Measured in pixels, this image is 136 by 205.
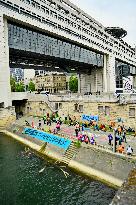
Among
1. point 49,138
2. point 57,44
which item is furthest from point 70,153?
point 57,44

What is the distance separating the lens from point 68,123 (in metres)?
49.0

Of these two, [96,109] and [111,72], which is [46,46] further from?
[111,72]

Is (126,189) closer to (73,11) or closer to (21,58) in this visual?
(21,58)

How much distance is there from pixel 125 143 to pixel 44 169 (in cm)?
1060

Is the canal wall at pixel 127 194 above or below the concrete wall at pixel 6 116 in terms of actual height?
below

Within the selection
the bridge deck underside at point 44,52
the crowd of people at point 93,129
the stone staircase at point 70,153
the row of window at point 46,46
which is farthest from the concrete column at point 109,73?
the stone staircase at point 70,153

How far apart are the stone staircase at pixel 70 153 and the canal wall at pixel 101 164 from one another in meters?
0.58

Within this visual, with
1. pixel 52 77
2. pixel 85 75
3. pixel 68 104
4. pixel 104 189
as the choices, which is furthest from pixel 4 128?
pixel 52 77

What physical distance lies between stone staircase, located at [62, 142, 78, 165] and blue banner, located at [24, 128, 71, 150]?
27.8 inches

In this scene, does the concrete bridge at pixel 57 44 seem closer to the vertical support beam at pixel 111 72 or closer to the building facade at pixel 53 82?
the vertical support beam at pixel 111 72

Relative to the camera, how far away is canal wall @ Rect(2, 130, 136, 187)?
26406mm

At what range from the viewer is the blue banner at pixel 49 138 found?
117ft

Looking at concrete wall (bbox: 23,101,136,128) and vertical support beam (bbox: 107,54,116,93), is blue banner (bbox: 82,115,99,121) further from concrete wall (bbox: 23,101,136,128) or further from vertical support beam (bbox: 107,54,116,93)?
vertical support beam (bbox: 107,54,116,93)

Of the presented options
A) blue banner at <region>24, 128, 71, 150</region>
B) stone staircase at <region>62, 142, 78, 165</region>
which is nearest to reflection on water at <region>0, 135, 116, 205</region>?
stone staircase at <region>62, 142, 78, 165</region>
